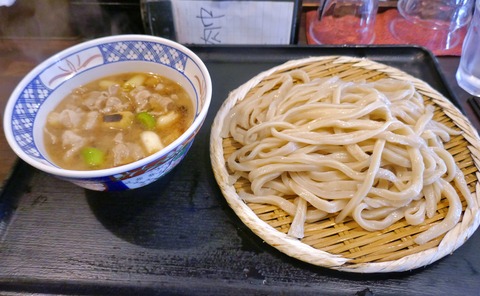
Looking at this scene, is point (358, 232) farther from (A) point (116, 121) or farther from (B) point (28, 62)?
(B) point (28, 62)

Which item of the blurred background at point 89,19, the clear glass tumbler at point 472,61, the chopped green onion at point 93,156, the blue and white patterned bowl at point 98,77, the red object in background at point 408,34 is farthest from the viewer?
the red object in background at point 408,34

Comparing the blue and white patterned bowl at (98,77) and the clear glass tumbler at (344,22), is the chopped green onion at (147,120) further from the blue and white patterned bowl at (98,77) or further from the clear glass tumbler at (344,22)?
the clear glass tumbler at (344,22)

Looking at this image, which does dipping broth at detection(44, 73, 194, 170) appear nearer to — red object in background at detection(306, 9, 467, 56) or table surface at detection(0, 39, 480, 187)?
table surface at detection(0, 39, 480, 187)

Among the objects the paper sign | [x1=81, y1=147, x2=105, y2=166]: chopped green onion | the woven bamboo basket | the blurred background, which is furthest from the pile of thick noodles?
the blurred background

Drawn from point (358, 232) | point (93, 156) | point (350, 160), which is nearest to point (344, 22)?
point (350, 160)

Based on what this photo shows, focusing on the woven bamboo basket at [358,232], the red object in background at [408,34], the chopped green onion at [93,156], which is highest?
the chopped green onion at [93,156]

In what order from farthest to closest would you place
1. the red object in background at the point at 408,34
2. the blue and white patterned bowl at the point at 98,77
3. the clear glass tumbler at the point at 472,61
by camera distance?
the red object in background at the point at 408,34
the clear glass tumbler at the point at 472,61
the blue and white patterned bowl at the point at 98,77

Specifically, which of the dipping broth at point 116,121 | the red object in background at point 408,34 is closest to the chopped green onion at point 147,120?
the dipping broth at point 116,121

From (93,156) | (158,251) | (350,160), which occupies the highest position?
(93,156)
